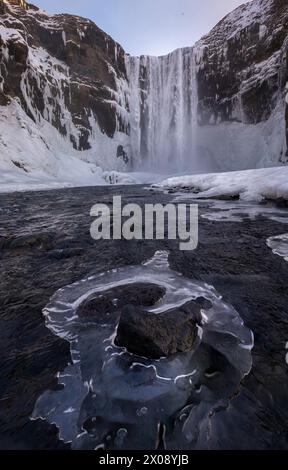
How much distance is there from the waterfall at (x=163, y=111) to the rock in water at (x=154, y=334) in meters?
39.0

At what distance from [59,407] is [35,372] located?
0.37 meters

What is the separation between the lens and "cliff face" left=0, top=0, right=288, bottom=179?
26797 millimetres

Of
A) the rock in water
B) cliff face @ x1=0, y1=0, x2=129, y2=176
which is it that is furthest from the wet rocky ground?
cliff face @ x1=0, y1=0, x2=129, y2=176

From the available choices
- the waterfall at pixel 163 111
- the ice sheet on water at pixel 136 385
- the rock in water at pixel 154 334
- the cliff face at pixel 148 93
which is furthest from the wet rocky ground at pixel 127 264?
the waterfall at pixel 163 111

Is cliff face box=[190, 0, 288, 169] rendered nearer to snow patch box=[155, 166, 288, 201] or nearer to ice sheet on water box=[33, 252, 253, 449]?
snow patch box=[155, 166, 288, 201]

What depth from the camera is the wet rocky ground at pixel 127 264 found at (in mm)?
1410

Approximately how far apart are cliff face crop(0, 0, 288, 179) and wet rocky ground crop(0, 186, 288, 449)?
71.3 feet

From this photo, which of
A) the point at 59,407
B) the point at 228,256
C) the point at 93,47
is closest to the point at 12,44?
the point at 93,47

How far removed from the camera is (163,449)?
1283mm

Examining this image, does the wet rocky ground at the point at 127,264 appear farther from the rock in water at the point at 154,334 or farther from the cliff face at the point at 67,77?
the cliff face at the point at 67,77

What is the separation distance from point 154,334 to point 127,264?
6.76ft

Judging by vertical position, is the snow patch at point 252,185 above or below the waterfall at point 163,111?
below

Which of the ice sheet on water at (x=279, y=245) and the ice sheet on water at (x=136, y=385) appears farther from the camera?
the ice sheet on water at (x=279, y=245)

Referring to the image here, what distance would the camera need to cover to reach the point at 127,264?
12.5 feet
